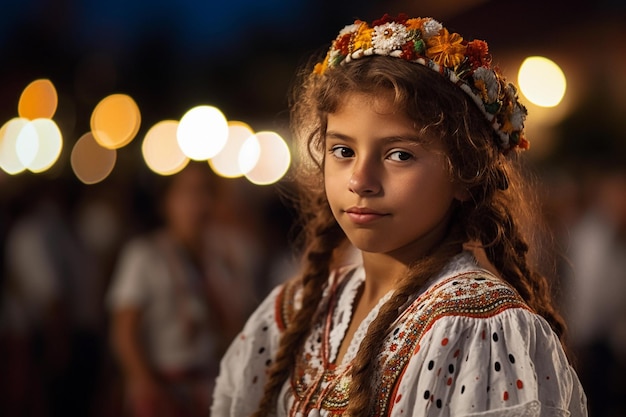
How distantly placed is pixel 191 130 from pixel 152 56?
12.4 meters

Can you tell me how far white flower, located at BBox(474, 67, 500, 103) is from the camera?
2.15 meters

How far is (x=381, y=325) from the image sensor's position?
6.99 feet

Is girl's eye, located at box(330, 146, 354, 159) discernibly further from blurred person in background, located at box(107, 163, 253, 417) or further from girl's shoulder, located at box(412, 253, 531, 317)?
blurred person in background, located at box(107, 163, 253, 417)

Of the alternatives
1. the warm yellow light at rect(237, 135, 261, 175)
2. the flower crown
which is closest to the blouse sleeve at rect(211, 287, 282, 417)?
the flower crown

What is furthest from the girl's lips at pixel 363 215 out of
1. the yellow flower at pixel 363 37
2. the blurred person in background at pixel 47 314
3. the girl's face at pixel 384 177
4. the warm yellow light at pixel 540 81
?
the blurred person in background at pixel 47 314

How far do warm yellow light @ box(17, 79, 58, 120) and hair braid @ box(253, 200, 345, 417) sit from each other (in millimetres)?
13824

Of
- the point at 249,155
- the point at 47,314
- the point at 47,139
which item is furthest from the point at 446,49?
the point at 47,139

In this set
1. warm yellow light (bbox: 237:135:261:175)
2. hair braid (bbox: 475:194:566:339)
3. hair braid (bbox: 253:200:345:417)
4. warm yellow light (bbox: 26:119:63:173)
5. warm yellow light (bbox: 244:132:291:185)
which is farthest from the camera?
warm yellow light (bbox: 26:119:63:173)

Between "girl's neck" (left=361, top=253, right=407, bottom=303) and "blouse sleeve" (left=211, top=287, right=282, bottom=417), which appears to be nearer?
"girl's neck" (left=361, top=253, right=407, bottom=303)

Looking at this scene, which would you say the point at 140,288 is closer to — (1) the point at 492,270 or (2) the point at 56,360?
(2) the point at 56,360

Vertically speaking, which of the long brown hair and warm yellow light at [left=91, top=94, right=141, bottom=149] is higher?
warm yellow light at [left=91, top=94, right=141, bottom=149]

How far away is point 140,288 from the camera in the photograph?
15.7ft

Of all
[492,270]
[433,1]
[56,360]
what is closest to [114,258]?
[56,360]

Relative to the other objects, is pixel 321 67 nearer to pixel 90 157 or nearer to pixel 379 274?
pixel 379 274
